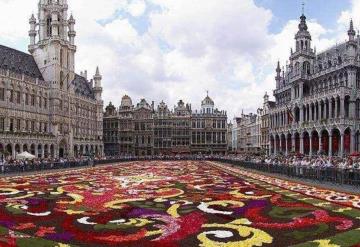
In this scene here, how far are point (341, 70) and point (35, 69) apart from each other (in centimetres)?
5446

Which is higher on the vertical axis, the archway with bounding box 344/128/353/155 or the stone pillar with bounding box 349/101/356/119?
the stone pillar with bounding box 349/101/356/119

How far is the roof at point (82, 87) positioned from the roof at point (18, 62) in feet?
31.8

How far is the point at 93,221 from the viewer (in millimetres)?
12062

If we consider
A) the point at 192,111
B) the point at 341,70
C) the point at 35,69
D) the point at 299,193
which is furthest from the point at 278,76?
the point at 299,193

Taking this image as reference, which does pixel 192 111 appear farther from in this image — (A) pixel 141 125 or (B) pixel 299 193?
(B) pixel 299 193

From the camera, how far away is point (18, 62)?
73062mm

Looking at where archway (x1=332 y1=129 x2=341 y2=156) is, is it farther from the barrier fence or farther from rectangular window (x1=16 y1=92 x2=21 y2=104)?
rectangular window (x1=16 y1=92 x2=21 y2=104)

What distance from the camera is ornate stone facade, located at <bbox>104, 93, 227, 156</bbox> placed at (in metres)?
108

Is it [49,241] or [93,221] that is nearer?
[49,241]

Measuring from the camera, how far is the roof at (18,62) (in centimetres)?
6850

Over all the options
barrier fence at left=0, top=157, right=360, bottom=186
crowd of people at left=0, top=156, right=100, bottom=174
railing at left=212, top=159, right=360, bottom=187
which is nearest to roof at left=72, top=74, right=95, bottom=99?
barrier fence at left=0, top=157, right=360, bottom=186

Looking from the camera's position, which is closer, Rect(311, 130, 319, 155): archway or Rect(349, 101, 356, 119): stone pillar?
Rect(349, 101, 356, 119): stone pillar

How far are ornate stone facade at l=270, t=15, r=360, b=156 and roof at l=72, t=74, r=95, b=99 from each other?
42.1 metres

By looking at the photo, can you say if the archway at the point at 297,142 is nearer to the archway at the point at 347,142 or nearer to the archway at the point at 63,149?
the archway at the point at 347,142
